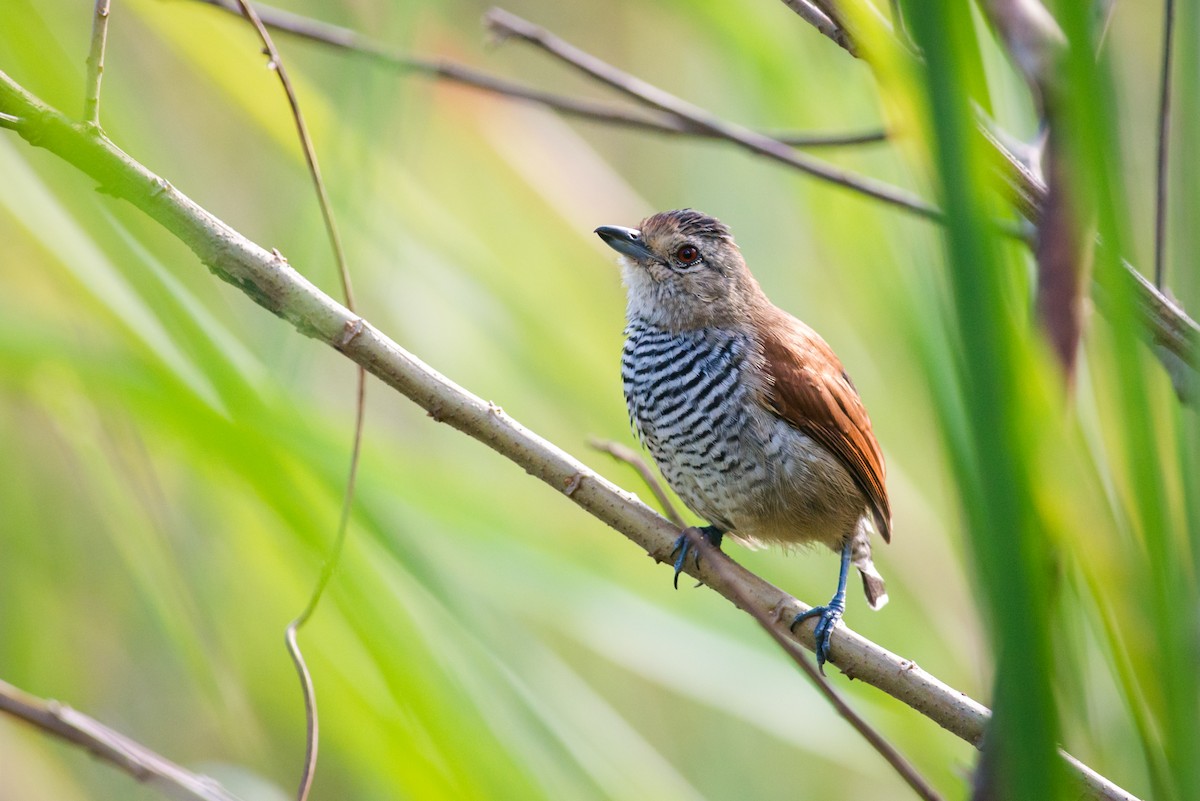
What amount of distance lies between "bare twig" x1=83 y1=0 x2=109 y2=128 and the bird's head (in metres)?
1.62

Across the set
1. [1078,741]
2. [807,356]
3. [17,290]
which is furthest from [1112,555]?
[17,290]

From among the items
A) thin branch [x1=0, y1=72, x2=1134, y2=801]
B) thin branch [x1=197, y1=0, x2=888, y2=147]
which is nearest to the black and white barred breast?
thin branch [x1=197, y1=0, x2=888, y2=147]

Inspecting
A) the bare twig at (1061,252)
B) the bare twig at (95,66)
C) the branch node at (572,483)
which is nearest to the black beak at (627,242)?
the branch node at (572,483)

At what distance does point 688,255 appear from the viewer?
3.06 m

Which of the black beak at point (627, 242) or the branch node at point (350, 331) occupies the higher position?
the black beak at point (627, 242)

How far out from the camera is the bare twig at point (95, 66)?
140 cm

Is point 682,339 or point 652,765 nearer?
point 652,765

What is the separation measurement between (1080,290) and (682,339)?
6.90 ft

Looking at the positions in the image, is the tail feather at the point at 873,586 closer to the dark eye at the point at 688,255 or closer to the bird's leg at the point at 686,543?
the bird's leg at the point at 686,543

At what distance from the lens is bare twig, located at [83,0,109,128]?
140 centimetres

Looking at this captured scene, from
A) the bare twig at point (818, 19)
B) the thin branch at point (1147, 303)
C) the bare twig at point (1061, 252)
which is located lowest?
the bare twig at point (1061, 252)

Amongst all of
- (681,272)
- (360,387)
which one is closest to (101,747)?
(360,387)

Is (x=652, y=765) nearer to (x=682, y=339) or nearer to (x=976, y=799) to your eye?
(x=682, y=339)

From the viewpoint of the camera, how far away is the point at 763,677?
2.84 meters
